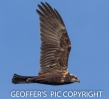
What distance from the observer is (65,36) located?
13.7 metres

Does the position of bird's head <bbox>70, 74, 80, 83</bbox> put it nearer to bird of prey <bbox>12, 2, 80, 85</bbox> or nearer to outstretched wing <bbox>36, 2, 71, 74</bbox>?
bird of prey <bbox>12, 2, 80, 85</bbox>

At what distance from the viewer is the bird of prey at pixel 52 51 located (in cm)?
1262

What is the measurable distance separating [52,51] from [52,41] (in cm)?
48

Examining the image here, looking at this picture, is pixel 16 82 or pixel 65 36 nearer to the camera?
pixel 16 82

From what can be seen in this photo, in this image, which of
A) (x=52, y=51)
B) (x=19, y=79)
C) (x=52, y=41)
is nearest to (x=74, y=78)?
(x=52, y=51)

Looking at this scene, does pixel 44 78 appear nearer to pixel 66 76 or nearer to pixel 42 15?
pixel 66 76

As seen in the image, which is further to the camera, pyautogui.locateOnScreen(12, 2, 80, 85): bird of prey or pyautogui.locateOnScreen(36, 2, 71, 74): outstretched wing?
pyautogui.locateOnScreen(36, 2, 71, 74): outstretched wing

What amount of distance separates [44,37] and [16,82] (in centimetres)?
241

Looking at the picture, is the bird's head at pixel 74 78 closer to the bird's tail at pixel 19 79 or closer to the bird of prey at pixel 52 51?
the bird of prey at pixel 52 51

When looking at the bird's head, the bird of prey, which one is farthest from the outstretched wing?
the bird's head

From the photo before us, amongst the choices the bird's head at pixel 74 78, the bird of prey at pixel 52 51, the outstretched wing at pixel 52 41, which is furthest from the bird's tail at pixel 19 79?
the bird's head at pixel 74 78

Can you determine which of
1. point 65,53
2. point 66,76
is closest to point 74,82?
point 66,76

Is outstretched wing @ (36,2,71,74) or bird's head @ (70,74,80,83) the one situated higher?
outstretched wing @ (36,2,71,74)

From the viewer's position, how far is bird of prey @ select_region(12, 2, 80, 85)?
12617 millimetres
